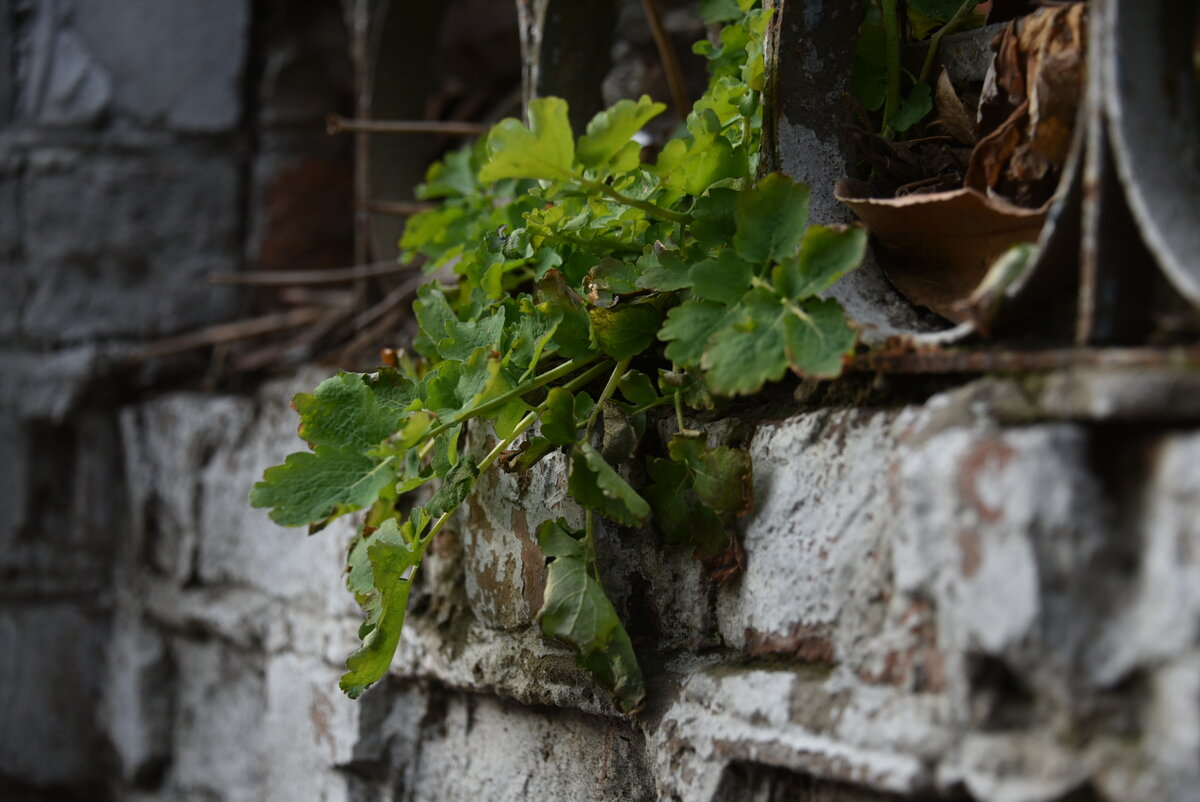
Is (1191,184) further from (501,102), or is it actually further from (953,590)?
(501,102)

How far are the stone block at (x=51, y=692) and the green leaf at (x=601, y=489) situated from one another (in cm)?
174

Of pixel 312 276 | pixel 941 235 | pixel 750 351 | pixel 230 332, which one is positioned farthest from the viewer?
pixel 230 332

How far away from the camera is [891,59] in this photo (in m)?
0.92

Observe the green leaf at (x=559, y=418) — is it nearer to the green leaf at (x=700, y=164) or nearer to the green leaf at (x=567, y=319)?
the green leaf at (x=567, y=319)

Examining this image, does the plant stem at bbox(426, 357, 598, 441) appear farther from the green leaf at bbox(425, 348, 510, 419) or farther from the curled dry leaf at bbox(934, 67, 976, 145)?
the curled dry leaf at bbox(934, 67, 976, 145)

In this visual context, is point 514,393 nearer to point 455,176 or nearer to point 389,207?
point 455,176

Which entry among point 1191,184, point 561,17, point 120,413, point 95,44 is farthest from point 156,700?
point 1191,184

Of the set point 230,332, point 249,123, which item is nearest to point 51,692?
point 230,332

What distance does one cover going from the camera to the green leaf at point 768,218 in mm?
767

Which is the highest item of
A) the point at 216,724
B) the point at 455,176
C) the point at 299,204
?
the point at 299,204

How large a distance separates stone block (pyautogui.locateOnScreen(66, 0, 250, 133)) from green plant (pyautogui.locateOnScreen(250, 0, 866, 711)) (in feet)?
4.82

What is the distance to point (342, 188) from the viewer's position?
235 centimetres

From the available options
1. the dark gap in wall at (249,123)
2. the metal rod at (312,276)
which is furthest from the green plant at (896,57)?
the dark gap in wall at (249,123)

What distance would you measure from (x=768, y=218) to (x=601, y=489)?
241 millimetres
